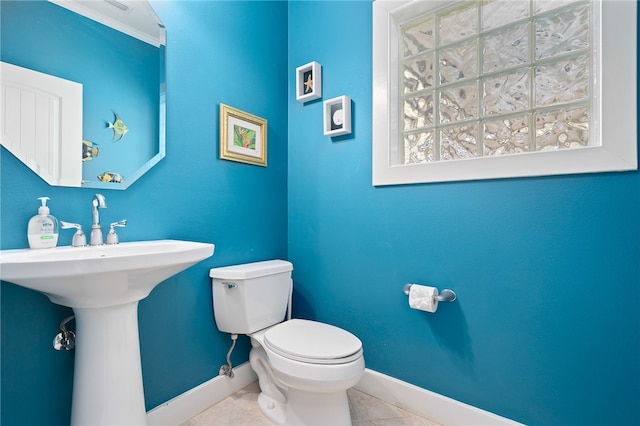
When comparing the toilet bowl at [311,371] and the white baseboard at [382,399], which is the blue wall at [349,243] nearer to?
the white baseboard at [382,399]

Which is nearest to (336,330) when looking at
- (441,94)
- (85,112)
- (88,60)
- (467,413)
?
(467,413)

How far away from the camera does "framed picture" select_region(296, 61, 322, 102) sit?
1.75 m

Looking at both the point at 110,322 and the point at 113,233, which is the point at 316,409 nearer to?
the point at 110,322

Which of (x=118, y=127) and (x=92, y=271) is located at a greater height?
(x=118, y=127)

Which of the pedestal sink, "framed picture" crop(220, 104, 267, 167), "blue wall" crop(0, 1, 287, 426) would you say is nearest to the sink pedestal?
the pedestal sink

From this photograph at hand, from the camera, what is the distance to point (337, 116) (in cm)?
167

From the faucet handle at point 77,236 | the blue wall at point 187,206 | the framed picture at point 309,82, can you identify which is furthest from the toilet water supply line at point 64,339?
the framed picture at point 309,82

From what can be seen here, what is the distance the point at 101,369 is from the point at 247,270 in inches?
25.4

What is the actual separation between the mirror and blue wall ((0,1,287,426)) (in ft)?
0.18

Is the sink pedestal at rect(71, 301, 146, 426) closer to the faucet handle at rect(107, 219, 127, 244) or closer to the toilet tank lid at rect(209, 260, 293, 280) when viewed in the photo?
the faucet handle at rect(107, 219, 127, 244)

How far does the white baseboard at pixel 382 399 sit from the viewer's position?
1279mm

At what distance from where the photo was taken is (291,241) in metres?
1.92

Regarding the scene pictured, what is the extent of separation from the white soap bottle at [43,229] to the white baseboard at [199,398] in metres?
0.81

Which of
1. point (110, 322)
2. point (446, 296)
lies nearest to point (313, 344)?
point (446, 296)
